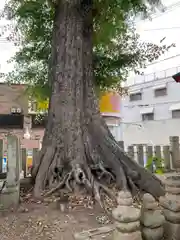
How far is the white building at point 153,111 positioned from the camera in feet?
42.7

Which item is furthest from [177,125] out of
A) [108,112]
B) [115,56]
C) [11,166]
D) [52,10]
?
[11,166]

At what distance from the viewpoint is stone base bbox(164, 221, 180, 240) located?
6.51 ft

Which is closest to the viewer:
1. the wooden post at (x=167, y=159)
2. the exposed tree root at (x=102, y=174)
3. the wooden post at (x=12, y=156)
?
the wooden post at (x=12, y=156)

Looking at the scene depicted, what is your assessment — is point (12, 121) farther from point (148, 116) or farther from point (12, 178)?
point (148, 116)

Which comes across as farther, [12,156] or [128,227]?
[12,156]

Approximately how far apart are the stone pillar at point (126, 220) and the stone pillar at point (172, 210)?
1.25 feet

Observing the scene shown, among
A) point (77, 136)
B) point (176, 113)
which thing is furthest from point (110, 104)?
point (77, 136)

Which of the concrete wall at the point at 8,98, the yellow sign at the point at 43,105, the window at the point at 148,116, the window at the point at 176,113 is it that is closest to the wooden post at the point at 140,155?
the yellow sign at the point at 43,105

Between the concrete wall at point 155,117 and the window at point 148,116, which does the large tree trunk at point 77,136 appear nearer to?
the concrete wall at point 155,117

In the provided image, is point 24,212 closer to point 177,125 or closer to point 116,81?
point 116,81

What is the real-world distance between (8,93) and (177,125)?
29.2ft

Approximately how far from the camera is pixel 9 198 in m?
3.36

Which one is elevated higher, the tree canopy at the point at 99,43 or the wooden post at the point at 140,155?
the tree canopy at the point at 99,43

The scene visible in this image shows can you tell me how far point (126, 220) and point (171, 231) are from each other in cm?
54
